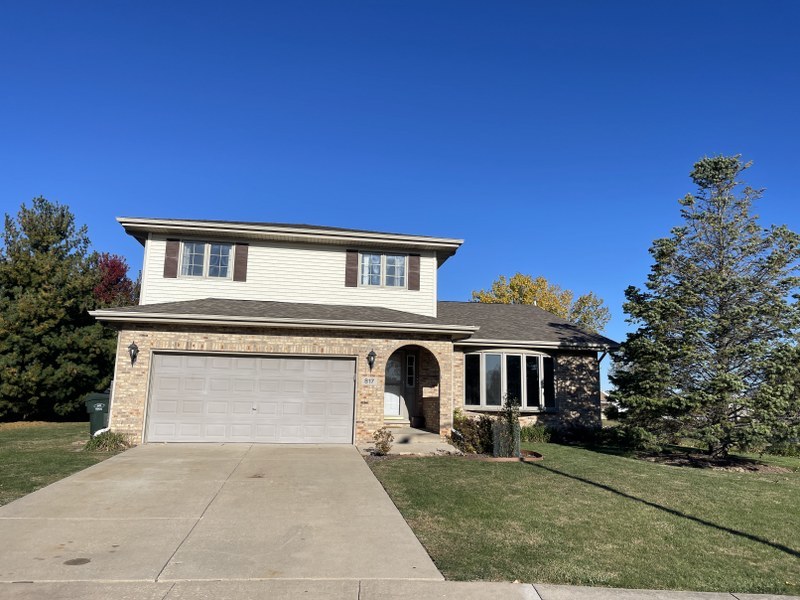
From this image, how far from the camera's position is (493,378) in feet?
55.1

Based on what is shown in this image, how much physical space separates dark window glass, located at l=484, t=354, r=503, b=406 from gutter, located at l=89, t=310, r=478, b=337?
2956 millimetres

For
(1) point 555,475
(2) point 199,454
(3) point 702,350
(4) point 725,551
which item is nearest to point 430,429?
(1) point 555,475

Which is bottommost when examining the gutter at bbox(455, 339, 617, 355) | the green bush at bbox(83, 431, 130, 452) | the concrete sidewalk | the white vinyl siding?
the concrete sidewalk

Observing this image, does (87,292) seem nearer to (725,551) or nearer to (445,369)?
(445,369)

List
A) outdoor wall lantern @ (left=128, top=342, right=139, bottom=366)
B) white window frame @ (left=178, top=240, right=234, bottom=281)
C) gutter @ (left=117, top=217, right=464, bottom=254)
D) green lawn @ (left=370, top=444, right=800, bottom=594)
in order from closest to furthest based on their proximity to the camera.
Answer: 1. green lawn @ (left=370, top=444, right=800, bottom=594)
2. outdoor wall lantern @ (left=128, top=342, right=139, bottom=366)
3. gutter @ (left=117, top=217, right=464, bottom=254)
4. white window frame @ (left=178, top=240, right=234, bottom=281)

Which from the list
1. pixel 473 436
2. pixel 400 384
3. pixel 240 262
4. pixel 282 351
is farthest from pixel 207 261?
pixel 473 436

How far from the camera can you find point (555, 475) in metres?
10.4

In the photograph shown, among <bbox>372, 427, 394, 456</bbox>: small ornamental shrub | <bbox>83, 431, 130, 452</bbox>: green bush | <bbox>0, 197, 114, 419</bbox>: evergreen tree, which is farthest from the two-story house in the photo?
<bbox>0, 197, 114, 419</bbox>: evergreen tree

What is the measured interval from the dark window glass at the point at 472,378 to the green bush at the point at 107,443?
32.2 feet

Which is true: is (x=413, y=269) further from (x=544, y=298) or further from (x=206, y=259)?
(x=544, y=298)

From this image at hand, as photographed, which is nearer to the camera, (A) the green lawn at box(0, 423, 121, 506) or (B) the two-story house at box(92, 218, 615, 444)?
(A) the green lawn at box(0, 423, 121, 506)

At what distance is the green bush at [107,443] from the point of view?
12.3 metres

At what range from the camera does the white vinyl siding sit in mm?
15375

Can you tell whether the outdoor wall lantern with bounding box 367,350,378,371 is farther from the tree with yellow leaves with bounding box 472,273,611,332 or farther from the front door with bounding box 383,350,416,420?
the tree with yellow leaves with bounding box 472,273,611,332
